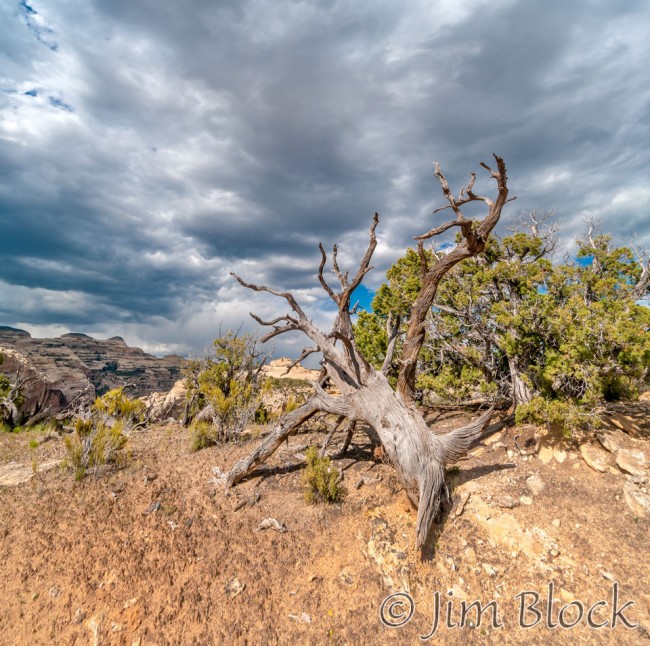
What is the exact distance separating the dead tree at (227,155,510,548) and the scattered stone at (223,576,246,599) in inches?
85.9

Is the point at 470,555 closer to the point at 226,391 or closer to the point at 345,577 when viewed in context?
the point at 345,577

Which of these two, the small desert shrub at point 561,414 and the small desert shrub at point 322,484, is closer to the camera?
the small desert shrub at point 561,414

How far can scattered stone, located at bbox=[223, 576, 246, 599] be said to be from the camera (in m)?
4.58

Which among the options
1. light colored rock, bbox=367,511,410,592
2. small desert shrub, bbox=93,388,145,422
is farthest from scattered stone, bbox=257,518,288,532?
small desert shrub, bbox=93,388,145,422

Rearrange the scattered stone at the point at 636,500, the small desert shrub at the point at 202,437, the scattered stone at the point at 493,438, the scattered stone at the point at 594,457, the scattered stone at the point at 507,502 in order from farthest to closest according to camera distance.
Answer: the small desert shrub at the point at 202,437
the scattered stone at the point at 493,438
the scattered stone at the point at 594,457
the scattered stone at the point at 507,502
the scattered stone at the point at 636,500

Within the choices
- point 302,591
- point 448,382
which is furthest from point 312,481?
point 448,382

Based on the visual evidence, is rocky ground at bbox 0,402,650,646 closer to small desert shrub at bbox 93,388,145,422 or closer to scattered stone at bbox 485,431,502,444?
scattered stone at bbox 485,431,502,444

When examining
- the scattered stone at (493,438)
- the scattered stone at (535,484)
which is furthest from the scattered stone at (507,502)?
the scattered stone at (493,438)

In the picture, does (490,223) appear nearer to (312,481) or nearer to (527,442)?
(527,442)

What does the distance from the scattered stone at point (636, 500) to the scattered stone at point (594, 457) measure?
44cm

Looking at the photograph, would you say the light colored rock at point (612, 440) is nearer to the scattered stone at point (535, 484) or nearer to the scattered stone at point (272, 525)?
the scattered stone at point (535, 484)

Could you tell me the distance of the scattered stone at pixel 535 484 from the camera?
18.4 feet

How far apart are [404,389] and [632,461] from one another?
12.6 ft

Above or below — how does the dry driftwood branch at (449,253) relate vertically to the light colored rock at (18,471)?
above
